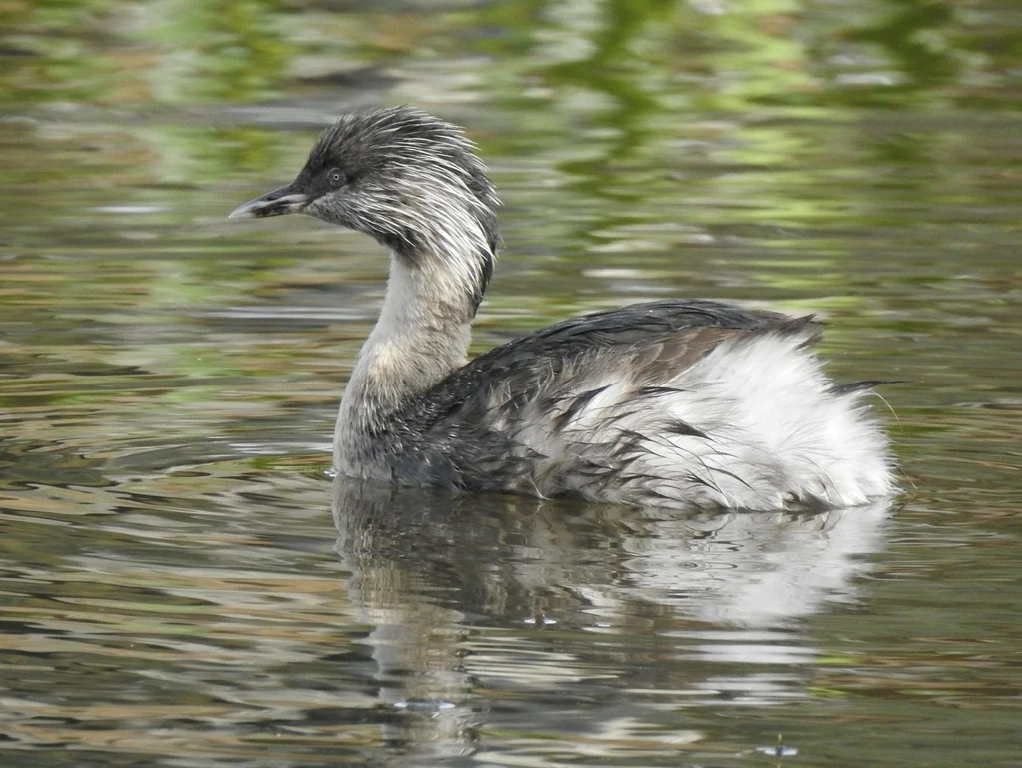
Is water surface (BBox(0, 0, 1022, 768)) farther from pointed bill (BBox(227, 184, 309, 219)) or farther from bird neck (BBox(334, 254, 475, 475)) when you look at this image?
pointed bill (BBox(227, 184, 309, 219))

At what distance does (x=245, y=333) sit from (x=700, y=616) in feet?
13.4

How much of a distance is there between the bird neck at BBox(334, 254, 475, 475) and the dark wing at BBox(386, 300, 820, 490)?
0.99ft

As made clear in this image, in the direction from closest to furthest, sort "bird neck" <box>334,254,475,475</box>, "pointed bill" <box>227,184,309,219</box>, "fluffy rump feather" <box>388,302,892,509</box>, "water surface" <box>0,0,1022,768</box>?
1. "water surface" <box>0,0,1022,768</box>
2. "fluffy rump feather" <box>388,302,892,509</box>
3. "bird neck" <box>334,254,475,475</box>
4. "pointed bill" <box>227,184,309,219</box>

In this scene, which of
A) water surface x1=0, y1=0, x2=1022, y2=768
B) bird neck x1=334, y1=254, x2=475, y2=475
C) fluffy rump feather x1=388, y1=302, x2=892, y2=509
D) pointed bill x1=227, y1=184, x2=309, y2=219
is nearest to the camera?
water surface x1=0, y1=0, x2=1022, y2=768

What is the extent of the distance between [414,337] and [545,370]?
0.91 metres

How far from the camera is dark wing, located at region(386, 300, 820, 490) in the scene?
249 inches

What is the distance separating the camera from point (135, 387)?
797cm

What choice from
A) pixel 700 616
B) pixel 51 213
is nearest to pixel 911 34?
pixel 51 213

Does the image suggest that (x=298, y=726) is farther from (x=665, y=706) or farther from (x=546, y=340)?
(x=546, y=340)

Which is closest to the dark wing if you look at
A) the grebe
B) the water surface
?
the grebe

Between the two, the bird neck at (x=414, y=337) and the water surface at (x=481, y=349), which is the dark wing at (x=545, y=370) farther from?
the bird neck at (x=414, y=337)

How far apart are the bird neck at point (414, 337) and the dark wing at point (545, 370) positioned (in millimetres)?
302

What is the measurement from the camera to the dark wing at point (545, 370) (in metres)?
6.34

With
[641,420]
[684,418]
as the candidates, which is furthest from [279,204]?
[684,418]
